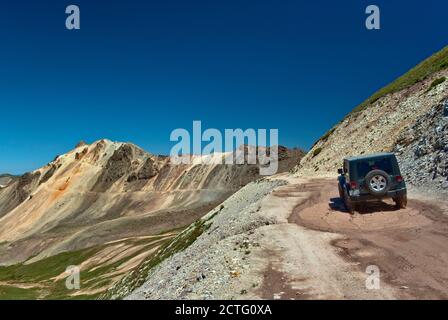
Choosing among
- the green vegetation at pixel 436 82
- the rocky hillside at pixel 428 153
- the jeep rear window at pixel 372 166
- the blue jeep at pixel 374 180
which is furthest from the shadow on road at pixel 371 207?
the green vegetation at pixel 436 82

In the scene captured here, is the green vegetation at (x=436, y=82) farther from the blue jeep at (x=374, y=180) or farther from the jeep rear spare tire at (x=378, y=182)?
the jeep rear spare tire at (x=378, y=182)

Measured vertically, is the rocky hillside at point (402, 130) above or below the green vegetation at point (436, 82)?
below

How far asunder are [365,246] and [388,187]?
597cm

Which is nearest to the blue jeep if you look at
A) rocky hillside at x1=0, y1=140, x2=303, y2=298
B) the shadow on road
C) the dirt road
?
the shadow on road

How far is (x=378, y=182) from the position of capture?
2077 cm

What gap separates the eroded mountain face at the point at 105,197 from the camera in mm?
109875

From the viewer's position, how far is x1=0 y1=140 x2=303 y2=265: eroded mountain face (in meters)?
110

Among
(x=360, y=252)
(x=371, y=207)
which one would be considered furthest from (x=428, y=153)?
(x=360, y=252)

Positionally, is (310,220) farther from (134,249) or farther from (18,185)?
(18,185)

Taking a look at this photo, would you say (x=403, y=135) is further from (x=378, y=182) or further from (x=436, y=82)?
(x=378, y=182)

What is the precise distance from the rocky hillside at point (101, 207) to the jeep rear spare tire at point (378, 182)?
4515 cm

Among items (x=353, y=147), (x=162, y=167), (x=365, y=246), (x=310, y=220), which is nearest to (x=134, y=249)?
(x=353, y=147)

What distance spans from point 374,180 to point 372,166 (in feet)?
2.68

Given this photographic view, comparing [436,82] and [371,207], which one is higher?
[436,82]
